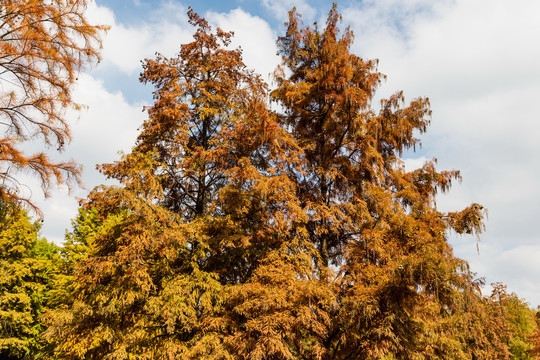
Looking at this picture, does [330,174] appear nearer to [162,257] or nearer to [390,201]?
[390,201]

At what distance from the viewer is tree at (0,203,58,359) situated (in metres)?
21.2

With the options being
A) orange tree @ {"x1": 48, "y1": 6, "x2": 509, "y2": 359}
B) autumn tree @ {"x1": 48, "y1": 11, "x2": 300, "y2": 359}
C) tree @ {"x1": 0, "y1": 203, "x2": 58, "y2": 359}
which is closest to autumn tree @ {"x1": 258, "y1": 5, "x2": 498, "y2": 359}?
orange tree @ {"x1": 48, "y1": 6, "x2": 509, "y2": 359}

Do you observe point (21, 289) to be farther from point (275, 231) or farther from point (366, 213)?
point (366, 213)

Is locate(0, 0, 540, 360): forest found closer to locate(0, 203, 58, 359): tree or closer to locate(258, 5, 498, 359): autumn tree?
locate(258, 5, 498, 359): autumn tree

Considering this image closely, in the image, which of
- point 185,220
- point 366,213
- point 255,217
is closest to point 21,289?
point 185,220

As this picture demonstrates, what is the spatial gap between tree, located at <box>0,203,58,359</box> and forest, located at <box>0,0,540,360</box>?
489 inches

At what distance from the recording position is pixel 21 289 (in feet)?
73.9

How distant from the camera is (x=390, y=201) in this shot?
35.5ft

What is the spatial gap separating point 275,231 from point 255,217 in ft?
3.95

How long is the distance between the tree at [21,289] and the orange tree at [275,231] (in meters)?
13.5

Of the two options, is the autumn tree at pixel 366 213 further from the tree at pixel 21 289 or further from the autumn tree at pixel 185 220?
the tree at pixel 21 289

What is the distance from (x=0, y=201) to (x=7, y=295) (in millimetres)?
17262

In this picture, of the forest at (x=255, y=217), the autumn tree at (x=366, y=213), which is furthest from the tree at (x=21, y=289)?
the autumn tree at (x=366, y=213)

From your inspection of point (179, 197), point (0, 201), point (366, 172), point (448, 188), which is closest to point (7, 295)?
Answer: point (179, 197)
